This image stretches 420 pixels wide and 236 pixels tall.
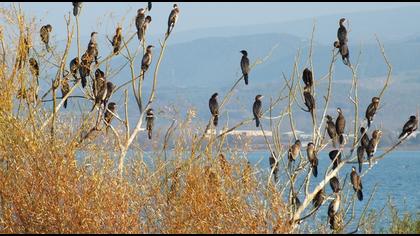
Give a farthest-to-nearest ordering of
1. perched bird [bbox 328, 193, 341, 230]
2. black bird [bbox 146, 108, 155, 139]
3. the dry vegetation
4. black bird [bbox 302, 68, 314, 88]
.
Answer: black bird [bbox 146, 108, 155, 139] < black bird [bbox 302, 68, 314, 88] < perched bird [bbox 328, 193, 341, 230] < the dry vegetation

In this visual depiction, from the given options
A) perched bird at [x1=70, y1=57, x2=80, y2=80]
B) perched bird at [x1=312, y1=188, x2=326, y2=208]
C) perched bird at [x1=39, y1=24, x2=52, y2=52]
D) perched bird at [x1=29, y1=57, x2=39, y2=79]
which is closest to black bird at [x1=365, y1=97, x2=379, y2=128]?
perched bird at [x1=312, y1=188, x2=326, y2=208]

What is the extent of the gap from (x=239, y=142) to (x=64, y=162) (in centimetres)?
250

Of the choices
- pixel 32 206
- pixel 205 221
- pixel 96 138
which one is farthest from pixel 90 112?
pixel 205 221

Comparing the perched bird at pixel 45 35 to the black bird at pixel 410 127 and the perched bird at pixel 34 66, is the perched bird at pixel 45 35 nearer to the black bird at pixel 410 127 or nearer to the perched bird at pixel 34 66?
the perched bird at pixel 34 66

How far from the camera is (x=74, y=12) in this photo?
603 inches

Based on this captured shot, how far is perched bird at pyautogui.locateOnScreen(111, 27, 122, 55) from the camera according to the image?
1502 centimetres

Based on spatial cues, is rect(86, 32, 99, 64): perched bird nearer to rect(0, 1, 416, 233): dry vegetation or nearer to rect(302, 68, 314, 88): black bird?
rect(0, 1, 416, 233): dry vegetation

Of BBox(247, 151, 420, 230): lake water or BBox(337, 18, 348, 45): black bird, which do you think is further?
BBox(247, 151, 420, 230): lake water

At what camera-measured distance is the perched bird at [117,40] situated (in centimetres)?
1502

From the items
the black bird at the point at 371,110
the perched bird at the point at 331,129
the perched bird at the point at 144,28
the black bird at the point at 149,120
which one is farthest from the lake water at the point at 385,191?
the perched bird at the point at 144,28

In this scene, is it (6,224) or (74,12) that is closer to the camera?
(6,224)

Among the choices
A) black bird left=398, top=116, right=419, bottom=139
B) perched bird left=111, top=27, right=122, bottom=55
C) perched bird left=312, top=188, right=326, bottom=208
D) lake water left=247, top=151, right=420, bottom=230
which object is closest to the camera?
perched bird left=312, top=188, right=326, bottom=208

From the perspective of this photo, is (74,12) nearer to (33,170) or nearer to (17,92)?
(17,92)

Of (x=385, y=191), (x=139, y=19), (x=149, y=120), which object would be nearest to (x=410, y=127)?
(x=139, y=19)
